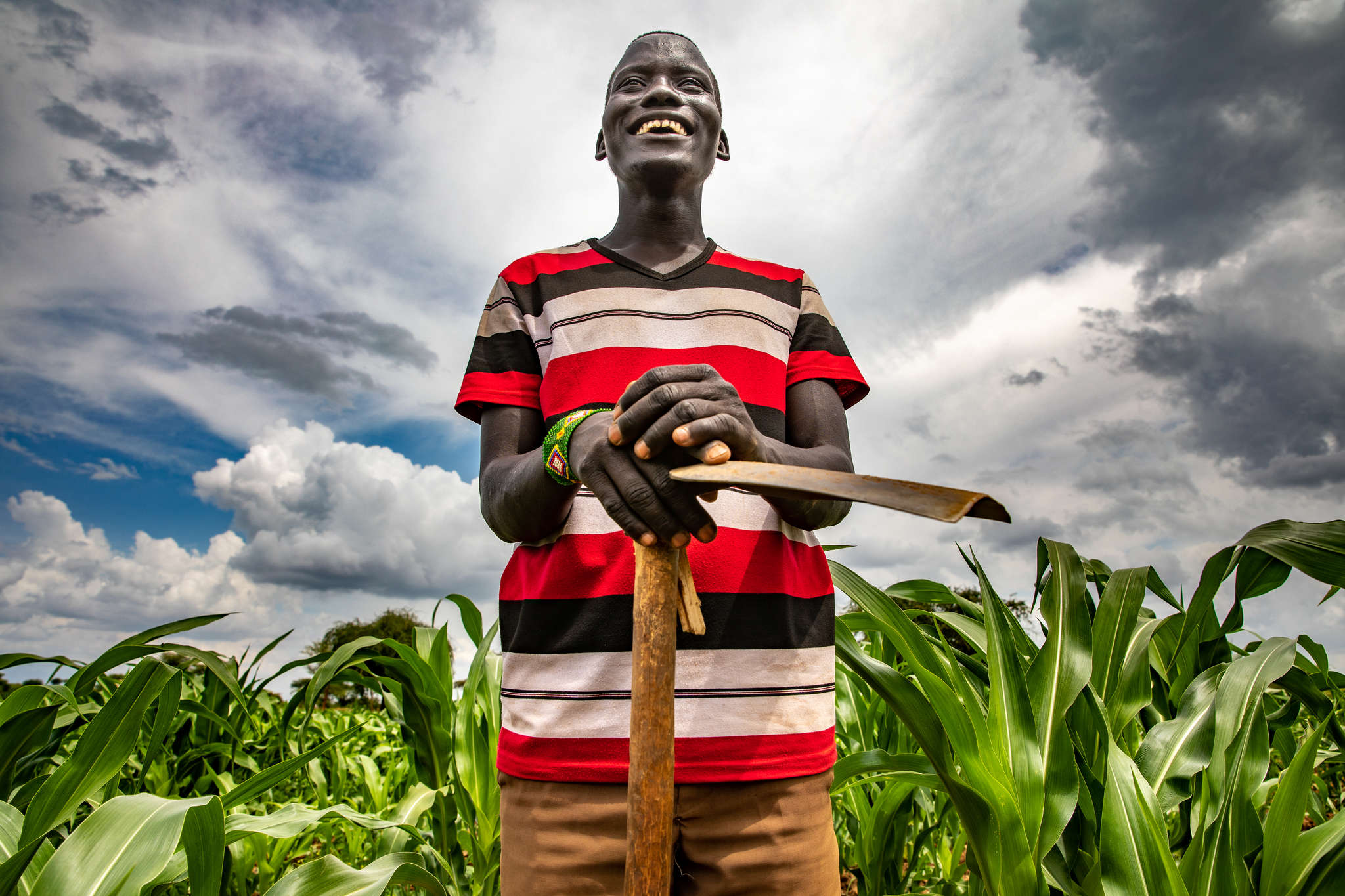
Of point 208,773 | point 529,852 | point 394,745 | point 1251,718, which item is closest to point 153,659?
point 529,852

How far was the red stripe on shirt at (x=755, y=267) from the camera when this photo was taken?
1.39 meters

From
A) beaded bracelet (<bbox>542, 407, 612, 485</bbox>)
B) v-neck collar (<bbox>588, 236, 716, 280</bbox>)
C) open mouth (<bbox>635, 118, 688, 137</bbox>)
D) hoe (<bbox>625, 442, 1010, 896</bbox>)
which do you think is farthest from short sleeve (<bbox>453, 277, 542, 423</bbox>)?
hoe (<bbox>625, 442, 1010, 896</bbox>)

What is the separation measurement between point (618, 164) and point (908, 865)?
6.15 ft

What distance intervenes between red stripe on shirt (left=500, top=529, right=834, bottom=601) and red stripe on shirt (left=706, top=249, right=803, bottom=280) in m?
0.51

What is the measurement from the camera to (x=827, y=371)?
134cm

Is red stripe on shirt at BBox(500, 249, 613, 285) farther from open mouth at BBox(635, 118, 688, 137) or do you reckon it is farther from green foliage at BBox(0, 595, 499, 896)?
green foliage at BBox(0, 595, 499, 896)

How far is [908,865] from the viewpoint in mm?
1995

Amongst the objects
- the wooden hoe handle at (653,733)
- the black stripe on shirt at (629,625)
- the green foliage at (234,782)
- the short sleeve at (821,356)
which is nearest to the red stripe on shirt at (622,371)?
the short sleeve at (821,356)

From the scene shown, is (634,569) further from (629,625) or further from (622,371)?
(622,371)

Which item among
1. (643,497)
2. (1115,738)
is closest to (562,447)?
(643,497)

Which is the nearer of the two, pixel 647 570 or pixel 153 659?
pixel 647 570

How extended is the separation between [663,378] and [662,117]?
2.51 feet

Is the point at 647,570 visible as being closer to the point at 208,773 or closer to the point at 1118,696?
the point at 1118,696

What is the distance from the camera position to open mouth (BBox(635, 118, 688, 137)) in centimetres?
138
